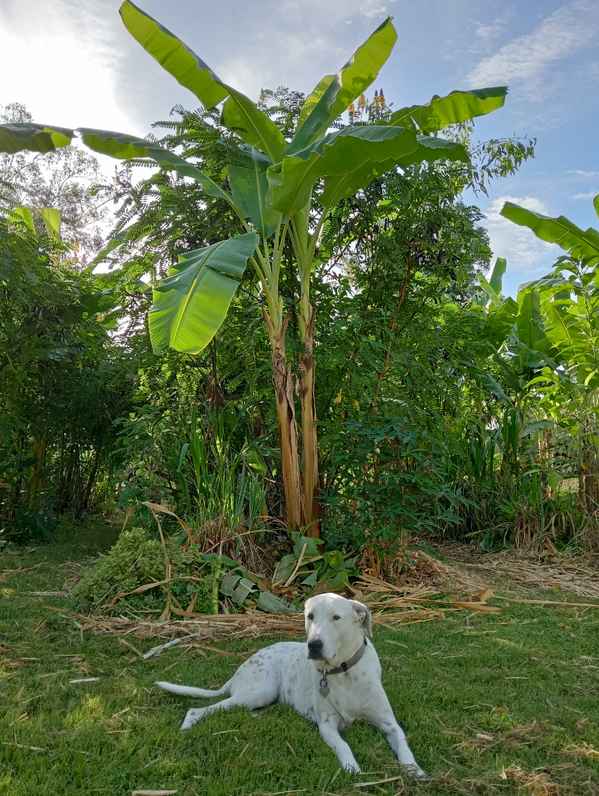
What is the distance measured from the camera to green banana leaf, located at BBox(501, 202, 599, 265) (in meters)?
7.43

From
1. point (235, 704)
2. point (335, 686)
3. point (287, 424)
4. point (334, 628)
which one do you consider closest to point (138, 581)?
point (287, 424)

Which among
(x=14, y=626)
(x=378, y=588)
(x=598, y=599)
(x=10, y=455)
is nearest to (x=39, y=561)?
(x=10, y=455)

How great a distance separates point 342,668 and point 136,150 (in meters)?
4.56

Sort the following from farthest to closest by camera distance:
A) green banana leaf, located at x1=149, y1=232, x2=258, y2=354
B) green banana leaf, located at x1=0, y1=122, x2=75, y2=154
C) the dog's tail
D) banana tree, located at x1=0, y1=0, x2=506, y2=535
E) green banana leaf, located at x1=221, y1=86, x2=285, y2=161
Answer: green banana leaf, located at x1=221, y1=86, x2=285, y2=161 → green banana leaf, located at x1=0, y1=122, x2=75, y2=154 → banana tree, located at x1=0, y1=0, x2=506, y2=535 → green banana leaf, located at x1=149, y1=232, x2=258, y2=354 → the dog's tail

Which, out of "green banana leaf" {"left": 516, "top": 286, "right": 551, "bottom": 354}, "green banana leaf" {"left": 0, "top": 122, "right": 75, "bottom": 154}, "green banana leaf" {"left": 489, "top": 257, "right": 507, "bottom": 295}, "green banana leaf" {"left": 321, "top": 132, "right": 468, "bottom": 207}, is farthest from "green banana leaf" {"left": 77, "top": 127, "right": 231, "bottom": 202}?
"green banana leaf" {"left": 489, "top": 257, "right": 507, "bottom": 295}

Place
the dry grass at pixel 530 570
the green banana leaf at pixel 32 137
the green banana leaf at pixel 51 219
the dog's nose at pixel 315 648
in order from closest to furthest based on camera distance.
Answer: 1. the dog's nose at pixel 315 648
2. the green banana leaf at pixel 32 137
3. the dry grass at pixel 530 570
4. the green banana leaf at pixel 51 219

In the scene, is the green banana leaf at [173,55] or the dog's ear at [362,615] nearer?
the dog's ear at [362,615]

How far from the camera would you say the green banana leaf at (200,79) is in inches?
208

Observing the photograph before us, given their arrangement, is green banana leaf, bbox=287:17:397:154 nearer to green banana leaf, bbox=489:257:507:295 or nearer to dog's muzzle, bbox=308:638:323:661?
dog's muzzle, bbox=308:638:323:661

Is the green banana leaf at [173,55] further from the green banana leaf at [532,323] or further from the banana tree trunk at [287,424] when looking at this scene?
the green banana leaf at [532,323]

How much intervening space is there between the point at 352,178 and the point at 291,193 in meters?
0.64

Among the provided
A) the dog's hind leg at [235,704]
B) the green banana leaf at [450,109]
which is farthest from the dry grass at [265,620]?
the green banana leaf at [450,109]

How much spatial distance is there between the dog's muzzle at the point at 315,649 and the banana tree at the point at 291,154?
117 inches

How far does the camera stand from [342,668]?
2689 millimetres
